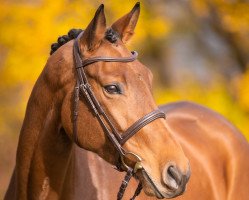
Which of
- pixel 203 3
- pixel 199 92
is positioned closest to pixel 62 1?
pixel 203 3

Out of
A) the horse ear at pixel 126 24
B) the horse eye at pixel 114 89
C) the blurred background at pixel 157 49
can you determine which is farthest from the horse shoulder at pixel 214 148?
the blurred background at pixel 157 49

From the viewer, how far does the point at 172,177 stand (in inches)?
143

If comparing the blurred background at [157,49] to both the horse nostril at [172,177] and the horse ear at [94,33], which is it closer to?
the horse ear at [94,33]

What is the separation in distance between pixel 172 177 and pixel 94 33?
104cm

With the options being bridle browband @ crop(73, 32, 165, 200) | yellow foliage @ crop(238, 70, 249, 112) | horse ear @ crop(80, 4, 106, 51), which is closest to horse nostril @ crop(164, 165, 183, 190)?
→ bridle browband @ crop(73, 32, 165, 200)

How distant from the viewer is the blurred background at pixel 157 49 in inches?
434

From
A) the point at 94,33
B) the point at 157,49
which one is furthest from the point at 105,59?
the point at 157,49

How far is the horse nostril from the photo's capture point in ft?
11.9

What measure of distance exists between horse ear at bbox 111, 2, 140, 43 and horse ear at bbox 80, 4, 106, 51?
0.64ft

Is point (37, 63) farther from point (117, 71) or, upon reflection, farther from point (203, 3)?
point (117, 71)

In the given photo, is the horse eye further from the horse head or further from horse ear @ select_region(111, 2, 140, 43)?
horse ear @ select_region(111, 2, 140, 43)

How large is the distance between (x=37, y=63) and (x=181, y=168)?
7673 millimetres

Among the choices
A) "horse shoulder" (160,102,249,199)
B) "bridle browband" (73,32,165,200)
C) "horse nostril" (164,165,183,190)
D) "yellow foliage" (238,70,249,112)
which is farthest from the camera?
"yellow foliage" (238,70,249,112)

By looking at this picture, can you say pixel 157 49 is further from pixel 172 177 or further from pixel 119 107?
pixel 172 177
